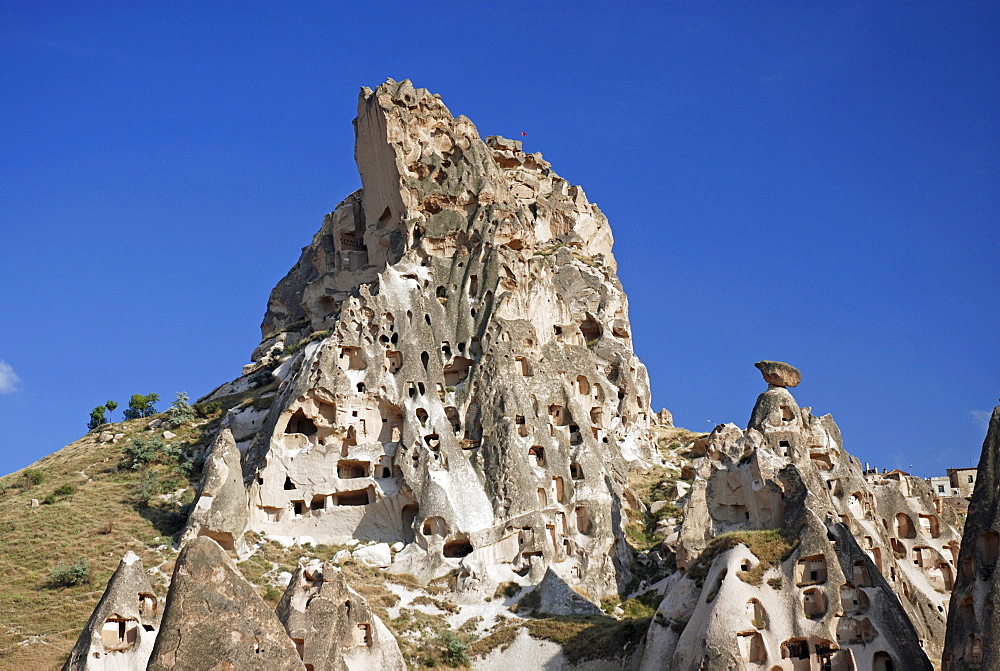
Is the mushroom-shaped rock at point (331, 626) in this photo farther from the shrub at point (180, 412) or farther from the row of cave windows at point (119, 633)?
the shrub at point (180, 412)

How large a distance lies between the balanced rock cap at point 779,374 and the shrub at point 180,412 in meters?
41.5

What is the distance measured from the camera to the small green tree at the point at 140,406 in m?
89.5

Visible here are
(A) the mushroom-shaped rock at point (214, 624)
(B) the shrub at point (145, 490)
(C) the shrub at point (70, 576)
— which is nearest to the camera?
(A) the mushroom-shaped rock at point (214, 624)

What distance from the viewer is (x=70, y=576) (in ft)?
182

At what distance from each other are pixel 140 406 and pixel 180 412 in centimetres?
1017

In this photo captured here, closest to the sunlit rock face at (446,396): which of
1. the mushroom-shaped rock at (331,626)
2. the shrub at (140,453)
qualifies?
the shrub at (140,453)

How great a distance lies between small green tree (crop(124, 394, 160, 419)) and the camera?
89500 mm

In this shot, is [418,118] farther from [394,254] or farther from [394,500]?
[394,500]

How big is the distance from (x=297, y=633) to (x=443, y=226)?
46.4m

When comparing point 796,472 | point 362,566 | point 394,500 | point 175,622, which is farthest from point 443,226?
point 175,622

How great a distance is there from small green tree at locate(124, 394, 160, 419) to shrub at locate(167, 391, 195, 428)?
6391 millimetres

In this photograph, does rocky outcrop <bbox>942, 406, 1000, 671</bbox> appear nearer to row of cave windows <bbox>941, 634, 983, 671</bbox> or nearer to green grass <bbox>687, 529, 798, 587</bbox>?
row of cave windows <bbox>941, 634, 983, 671</bbox>

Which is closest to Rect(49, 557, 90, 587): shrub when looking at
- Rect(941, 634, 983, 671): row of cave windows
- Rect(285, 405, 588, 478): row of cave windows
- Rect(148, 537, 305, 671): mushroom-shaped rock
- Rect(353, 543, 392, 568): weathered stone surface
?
Rect(285, 405, 588, 478): row of cave windows

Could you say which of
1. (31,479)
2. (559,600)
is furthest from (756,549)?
(31,479)
